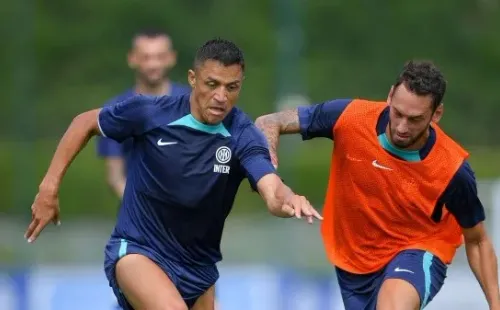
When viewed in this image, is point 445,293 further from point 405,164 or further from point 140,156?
point 140,156

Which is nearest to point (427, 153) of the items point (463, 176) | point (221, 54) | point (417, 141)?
point (417, 141)

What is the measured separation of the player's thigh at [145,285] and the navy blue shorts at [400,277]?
1.27 metres

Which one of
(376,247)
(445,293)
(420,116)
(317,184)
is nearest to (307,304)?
(445,293)

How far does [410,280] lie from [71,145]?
2.00 meters

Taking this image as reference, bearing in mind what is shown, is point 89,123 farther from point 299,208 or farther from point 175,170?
point 299,208

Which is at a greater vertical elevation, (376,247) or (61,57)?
(376,247)

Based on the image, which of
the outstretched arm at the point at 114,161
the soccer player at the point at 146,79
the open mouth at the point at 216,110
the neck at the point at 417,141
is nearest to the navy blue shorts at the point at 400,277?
the neck at the point at 417,141

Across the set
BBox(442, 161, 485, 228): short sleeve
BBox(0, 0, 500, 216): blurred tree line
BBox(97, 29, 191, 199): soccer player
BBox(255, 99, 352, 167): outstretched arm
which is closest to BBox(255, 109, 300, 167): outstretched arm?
BBox(255, 99, 352, 167): outstretched arm

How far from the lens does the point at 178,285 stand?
6637 mm

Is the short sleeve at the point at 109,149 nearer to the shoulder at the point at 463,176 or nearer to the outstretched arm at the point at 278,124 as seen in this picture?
the outstretched arm at the point at 278,124

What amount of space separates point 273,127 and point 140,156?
2.71ft

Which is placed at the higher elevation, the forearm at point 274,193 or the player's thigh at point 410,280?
the forearm at point 274,193

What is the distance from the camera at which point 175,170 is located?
A: 6.54 m

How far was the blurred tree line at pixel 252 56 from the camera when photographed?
535 inches
